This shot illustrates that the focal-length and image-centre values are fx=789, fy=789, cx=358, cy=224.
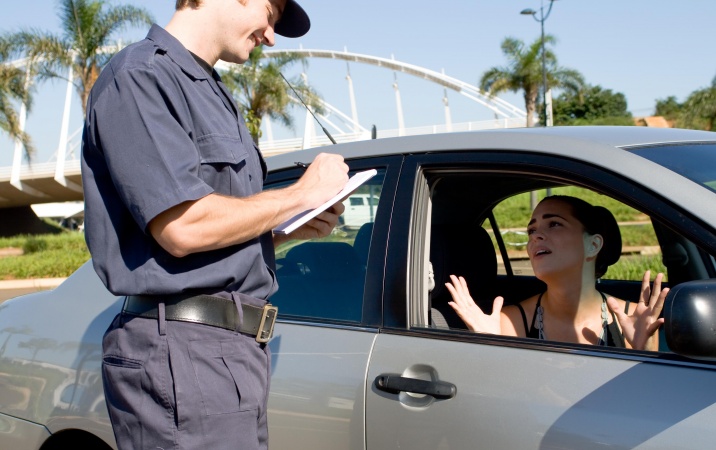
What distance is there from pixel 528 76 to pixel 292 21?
32.5 m

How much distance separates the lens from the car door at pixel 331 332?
86.4 inches

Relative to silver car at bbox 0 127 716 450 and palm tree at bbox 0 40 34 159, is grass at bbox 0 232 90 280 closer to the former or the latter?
palm tree at bbox 0 40 34 159

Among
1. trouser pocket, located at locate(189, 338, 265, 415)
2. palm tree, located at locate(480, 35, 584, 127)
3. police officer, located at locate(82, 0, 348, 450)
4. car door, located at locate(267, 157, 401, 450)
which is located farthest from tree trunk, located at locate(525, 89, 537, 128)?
trouser pocket, located at locate(189, 338, 265, 415)

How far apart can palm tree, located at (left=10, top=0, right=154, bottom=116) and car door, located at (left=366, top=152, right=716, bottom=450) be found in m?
23.4

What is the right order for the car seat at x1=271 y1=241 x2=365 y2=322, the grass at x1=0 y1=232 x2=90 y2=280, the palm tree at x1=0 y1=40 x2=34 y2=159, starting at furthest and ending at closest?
the palm tree at x1=0 y1=40 x2=34 y2=159 < the grass at x1=0 y1=232 x2=90 y2=280 < the car seat at x1=271 y1=241 x2=365 y2=322

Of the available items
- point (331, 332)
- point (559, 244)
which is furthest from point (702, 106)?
point (331, 332)

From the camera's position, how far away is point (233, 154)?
1830 millimetres

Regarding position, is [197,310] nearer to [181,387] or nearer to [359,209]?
[181,387]

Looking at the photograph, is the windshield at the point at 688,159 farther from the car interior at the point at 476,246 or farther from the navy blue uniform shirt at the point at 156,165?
the navy blue uniform shirt at the point at 156,165

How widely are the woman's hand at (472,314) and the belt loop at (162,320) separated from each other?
1008mm

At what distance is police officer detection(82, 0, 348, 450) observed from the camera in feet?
5.50

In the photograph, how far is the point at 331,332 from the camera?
236 cm

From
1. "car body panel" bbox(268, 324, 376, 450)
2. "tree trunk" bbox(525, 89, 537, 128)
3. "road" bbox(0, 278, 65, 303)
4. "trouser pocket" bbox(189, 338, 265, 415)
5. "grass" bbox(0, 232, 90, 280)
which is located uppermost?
"tree trunk" bbox(525, 89, 537, 128)

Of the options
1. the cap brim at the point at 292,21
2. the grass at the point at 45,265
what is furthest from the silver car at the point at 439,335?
the grass at the point at 45,265
